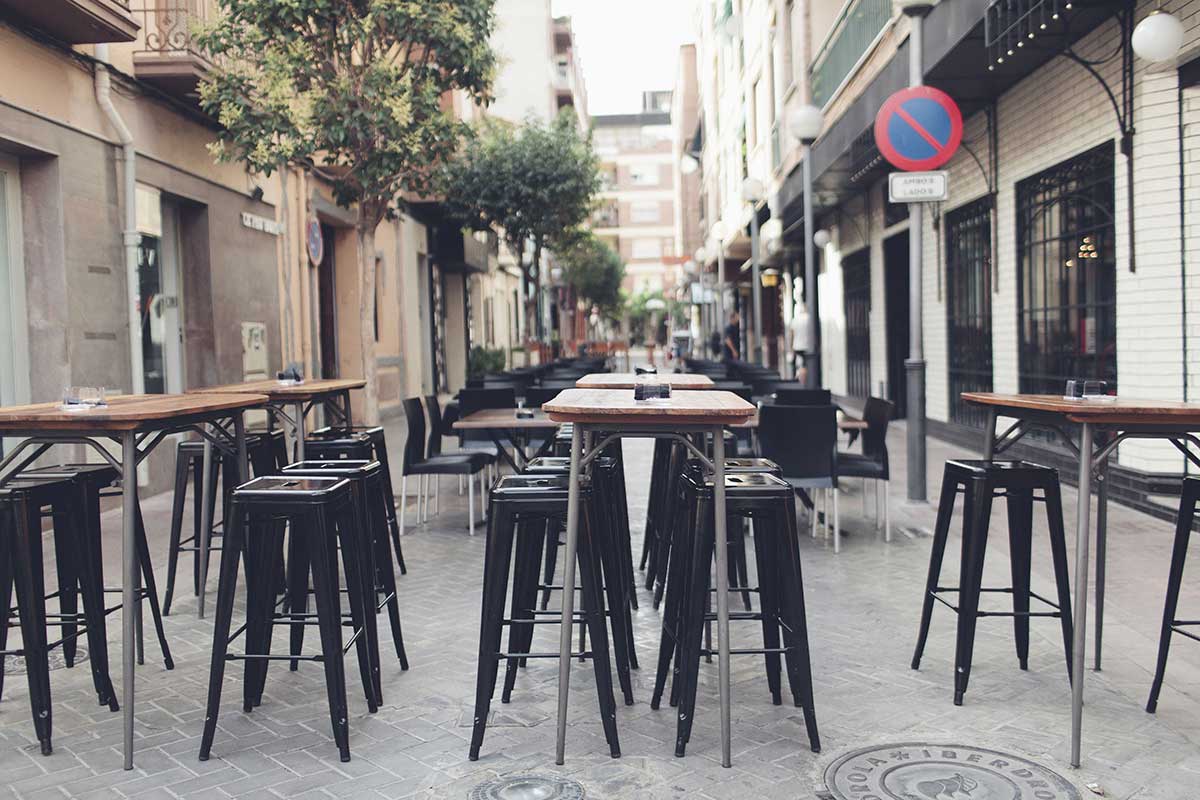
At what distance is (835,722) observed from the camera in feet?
13.6

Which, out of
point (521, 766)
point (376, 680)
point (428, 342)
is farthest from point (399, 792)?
point (428, 342)

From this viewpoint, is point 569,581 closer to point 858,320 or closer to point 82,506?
point 82,506

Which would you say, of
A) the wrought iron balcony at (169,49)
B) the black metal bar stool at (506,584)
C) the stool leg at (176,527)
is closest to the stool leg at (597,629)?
the black metal bar stool at (506,584)

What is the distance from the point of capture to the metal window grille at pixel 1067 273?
8961mm

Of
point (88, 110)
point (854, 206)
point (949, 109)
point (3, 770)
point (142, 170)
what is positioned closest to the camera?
point (3, 770)

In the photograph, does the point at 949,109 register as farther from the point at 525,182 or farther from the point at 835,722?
the point at 525,182

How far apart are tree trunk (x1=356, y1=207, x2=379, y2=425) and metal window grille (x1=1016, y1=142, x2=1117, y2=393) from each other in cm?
631

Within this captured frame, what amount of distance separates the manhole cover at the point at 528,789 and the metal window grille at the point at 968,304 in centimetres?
971

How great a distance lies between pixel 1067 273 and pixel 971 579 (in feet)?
20.8

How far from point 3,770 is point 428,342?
2192cm

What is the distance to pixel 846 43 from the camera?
15.6m

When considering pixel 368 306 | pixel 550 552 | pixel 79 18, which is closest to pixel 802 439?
pixel 550 552

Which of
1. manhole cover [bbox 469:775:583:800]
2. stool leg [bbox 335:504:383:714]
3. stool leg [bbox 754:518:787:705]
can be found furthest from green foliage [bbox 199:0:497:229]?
manhole cover [bbox 469:775:583:800]

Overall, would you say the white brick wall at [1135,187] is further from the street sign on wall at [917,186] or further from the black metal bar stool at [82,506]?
the black metal bar stool at [82,506]
